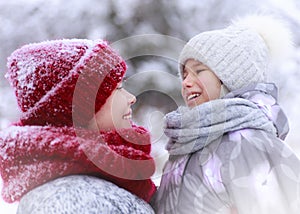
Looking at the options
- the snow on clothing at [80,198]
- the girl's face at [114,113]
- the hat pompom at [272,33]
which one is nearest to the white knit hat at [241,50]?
the hat pompom at [272,33]

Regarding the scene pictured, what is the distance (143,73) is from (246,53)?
26.2 inches

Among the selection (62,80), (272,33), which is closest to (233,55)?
(272,33)

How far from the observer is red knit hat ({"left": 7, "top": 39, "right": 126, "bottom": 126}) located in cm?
91

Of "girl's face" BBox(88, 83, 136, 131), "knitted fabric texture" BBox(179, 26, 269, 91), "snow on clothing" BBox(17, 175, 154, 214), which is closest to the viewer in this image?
"snow on clothing" BBox(17, 175, 154, 214)

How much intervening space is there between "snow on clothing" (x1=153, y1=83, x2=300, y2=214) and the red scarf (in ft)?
0.34

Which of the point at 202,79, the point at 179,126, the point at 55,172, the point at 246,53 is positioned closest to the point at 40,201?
the point at 55,172

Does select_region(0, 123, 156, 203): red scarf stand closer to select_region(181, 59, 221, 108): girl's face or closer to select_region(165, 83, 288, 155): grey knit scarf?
select_region(165, 83, 288, 155): grey knit scarf

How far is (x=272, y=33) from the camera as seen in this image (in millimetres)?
1179

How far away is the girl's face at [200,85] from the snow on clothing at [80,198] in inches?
12.7

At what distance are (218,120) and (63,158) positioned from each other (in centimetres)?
34

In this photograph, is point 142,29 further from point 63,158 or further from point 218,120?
point 63,158

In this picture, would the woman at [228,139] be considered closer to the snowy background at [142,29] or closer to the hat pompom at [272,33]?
the hat pompom at [272,33]

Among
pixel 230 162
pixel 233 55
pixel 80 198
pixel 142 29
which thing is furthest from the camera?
pixel 142 29

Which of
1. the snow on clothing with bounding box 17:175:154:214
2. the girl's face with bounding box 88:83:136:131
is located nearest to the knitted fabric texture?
the girl's face with bounding box 88:83:136:131
